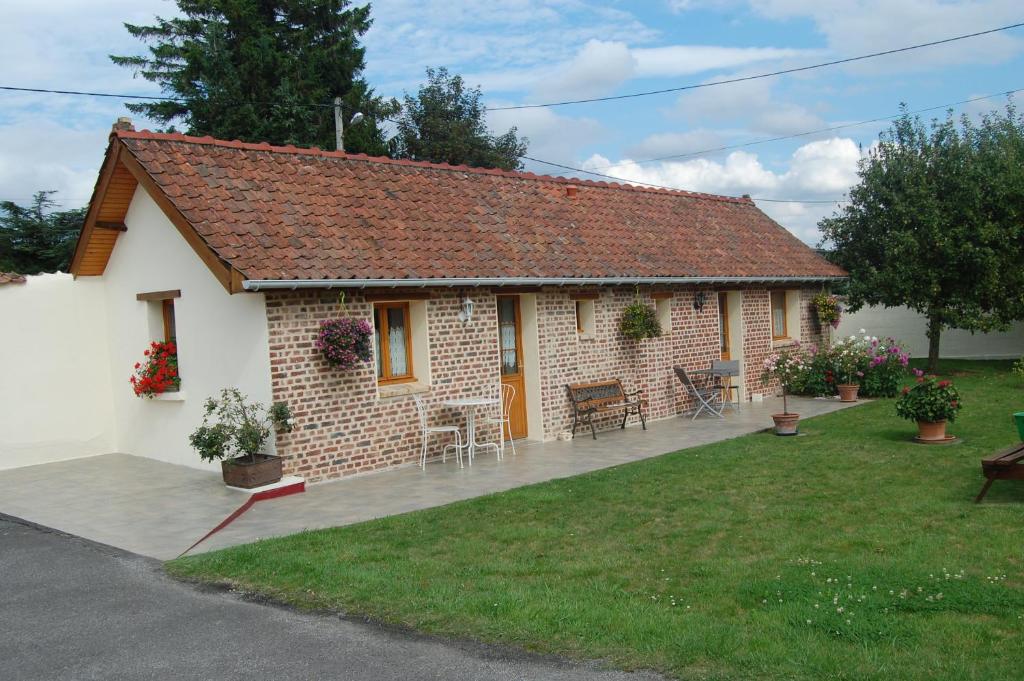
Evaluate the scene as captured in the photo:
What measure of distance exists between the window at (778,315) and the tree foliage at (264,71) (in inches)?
577

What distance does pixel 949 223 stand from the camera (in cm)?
1916

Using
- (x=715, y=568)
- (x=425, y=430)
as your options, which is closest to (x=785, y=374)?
(x=425, y=430)

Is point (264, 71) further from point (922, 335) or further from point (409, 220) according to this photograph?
point (922, 335)

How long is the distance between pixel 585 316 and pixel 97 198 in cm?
760

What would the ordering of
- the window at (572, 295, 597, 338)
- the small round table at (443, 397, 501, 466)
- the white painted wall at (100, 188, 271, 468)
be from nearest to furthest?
the white painted wall at (100, 188, 271, 468) → the small round table at (443, 397, 501, 466) → the window at (572, 295, 597, 338)

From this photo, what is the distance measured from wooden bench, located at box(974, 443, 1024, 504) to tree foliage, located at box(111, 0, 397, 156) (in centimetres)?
2296

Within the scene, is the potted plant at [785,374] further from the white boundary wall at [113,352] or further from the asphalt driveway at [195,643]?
the asphalt driveway at [195,643]

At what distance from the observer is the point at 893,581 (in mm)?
5961

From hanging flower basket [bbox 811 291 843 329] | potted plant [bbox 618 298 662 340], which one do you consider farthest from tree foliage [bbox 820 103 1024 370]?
potted plant [bbox 618 298 662 340]

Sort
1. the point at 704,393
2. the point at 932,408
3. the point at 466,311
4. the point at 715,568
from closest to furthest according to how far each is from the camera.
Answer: the point at 715,568 < the point at 932,408 < the point at 466,311 < the point at 704,393

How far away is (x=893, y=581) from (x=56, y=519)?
839 cm

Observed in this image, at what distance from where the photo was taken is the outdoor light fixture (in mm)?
12570

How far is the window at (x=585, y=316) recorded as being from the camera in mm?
14562

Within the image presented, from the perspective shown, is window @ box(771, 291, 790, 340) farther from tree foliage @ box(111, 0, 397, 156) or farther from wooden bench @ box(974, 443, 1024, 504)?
tree foliage @ box(111, 0, 397, 156)
